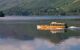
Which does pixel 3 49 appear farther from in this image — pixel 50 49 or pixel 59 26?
pixel 59 26

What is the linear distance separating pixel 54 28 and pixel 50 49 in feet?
153

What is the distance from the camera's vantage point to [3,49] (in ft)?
167

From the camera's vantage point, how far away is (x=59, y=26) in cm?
9981

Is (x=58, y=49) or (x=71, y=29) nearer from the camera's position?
(x=58, y=49)

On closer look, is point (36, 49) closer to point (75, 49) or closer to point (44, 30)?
point (75, 49)

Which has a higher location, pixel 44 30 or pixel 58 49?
pixel 58 49

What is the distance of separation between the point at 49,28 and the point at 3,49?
50587 mm

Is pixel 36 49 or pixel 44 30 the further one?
pixel 44 30

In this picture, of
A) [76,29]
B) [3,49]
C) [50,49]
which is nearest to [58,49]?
[50,49]

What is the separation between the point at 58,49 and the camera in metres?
50.5

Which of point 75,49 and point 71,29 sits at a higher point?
point 75,49

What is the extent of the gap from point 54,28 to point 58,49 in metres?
48.6

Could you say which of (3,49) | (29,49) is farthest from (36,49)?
(3,49)

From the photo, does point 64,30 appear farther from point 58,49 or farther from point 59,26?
point 58,49
